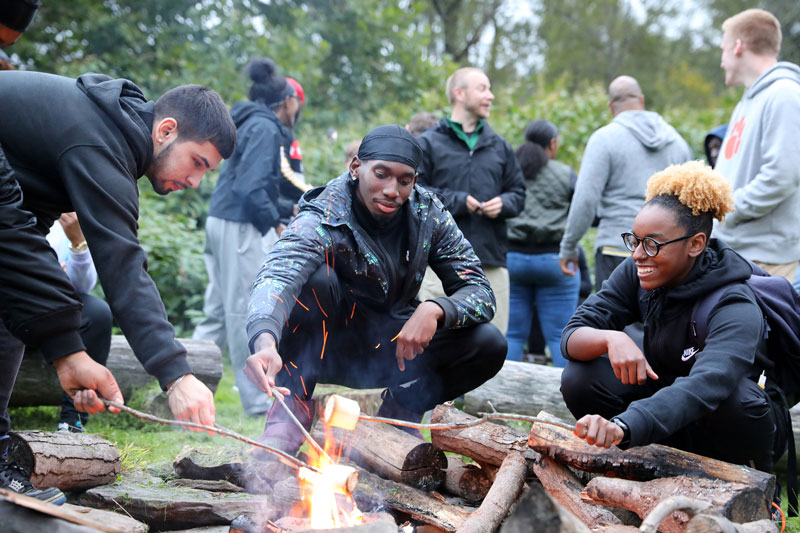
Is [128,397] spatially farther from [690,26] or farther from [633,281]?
[690,26]

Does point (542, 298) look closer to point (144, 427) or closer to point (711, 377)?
point (711, 377)

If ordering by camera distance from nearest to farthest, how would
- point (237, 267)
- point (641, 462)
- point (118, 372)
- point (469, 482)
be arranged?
point (641, 462)
point (469, 482)
point (118, 372)
point (237, 267)

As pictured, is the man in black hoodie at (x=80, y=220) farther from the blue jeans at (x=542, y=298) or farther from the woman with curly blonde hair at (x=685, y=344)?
the blue jeans at (x=542, y=298)

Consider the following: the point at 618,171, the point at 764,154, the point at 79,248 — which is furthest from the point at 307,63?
the point at 764,154

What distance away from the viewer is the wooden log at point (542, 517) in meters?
1.97

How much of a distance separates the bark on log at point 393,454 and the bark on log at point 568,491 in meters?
0.53

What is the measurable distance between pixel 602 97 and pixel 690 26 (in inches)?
511

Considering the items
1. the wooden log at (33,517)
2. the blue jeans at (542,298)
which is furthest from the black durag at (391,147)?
the blue jeans at (542,298)

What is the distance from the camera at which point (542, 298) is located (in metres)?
6.05

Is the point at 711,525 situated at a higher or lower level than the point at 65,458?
higher

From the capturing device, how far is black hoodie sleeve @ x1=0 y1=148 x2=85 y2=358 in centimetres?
248

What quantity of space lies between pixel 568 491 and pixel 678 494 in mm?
498

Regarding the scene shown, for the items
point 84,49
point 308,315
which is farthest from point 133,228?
point 84,49

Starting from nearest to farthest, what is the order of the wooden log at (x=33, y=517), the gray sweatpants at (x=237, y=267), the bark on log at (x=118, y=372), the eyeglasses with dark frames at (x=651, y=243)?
the wooden log at (x=33, y=517) → the eyeglasses with dark frames at (x=651, y=243) → the bark on log at (x=118, y=372) → the gray sweatpants at (x=237, y=267)
